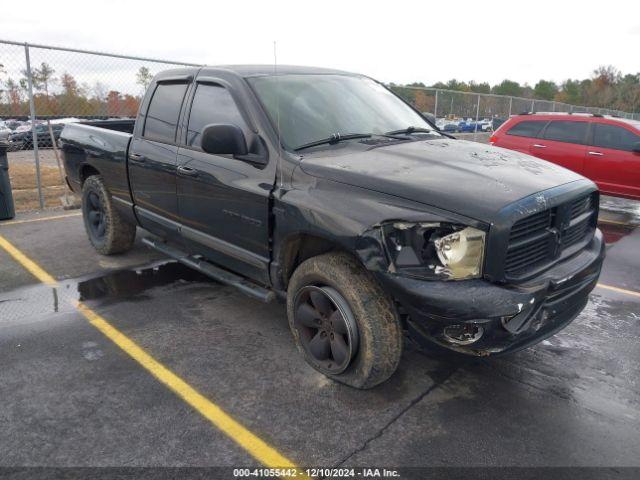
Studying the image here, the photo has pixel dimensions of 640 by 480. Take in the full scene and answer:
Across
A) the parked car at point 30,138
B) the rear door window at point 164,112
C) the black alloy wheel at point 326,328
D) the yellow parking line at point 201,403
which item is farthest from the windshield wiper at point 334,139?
the parked car at point 30,138

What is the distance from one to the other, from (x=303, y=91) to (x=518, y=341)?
230 cm

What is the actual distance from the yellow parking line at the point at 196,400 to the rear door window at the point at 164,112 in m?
1.60

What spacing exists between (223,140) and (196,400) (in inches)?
63.9

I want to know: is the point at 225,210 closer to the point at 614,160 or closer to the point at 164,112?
the point at 164,112

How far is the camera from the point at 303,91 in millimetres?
3764

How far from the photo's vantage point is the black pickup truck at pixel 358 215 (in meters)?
2.60

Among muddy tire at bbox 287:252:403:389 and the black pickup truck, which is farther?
muddy tire at bbox 287:252:403:389

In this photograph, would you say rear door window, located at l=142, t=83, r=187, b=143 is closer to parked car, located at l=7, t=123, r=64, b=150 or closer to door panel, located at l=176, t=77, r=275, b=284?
door panel, located at l=176, t=77, r=275, b=284

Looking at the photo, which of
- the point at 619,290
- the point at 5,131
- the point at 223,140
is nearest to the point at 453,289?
the point at 223,140

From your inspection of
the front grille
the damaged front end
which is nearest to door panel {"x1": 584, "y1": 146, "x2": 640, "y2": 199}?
the front grille

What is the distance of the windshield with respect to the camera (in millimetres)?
3485

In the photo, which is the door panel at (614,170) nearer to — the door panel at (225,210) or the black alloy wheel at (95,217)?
the door panel at (225,210)

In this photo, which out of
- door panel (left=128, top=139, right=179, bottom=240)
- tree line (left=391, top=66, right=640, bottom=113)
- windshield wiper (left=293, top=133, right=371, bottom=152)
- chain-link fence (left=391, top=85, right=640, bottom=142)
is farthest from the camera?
tree line (left=391, top=66, right=640, bottom=113)

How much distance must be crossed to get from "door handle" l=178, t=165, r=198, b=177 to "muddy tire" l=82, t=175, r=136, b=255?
168 cm
